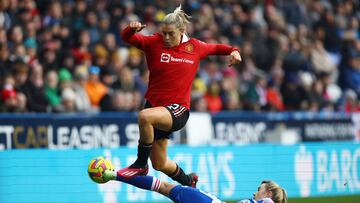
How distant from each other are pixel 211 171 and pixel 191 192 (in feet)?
16.6

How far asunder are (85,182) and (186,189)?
3926mm

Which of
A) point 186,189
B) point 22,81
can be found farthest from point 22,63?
point 186,189

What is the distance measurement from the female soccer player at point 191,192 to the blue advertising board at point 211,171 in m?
2.57

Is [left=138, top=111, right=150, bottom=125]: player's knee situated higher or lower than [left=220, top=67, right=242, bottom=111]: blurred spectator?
higher

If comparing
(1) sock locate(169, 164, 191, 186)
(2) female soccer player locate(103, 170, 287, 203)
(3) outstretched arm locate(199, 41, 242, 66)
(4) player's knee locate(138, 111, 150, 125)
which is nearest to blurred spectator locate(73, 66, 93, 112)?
(1) sock locate(169, 164, 191, 186)

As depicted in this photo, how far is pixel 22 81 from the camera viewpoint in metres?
16.3

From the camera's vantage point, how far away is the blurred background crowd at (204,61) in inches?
667

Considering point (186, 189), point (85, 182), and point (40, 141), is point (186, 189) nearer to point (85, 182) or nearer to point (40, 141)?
point (85, 182)

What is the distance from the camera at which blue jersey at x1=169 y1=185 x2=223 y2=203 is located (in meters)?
9.38

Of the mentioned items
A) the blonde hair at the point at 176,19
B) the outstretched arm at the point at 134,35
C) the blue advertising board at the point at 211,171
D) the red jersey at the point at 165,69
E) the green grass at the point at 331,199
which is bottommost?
the green grass at the point at 331,199

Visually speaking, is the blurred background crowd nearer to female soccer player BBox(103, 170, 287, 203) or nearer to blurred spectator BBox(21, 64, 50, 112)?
blurred spectator BBox(21, 64, 50, 112)

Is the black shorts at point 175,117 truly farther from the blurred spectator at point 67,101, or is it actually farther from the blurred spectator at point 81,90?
the blurred spectator at point 81,90

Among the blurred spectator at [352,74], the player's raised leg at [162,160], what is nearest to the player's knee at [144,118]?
the player's raised leg at [162,160]

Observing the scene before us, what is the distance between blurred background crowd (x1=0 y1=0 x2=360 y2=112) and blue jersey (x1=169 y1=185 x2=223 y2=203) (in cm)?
692
